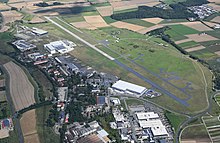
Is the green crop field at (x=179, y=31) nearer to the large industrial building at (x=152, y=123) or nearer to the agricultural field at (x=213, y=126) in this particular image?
the agricultural field at (x=213, y=126)

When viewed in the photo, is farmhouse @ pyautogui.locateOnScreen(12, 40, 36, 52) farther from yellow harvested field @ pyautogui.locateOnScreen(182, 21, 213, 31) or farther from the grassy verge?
yellow harvested field @ pyautogui.locateOnScreen(182, 21, 213, 31)

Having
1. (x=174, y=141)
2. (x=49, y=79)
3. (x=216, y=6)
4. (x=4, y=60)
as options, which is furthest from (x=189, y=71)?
(x=216, y=6)

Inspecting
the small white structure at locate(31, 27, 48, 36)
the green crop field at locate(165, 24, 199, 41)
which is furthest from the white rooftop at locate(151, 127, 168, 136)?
the small white structure at locate(31, 27, 48, 36)

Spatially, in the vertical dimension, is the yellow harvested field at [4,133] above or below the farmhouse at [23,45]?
below

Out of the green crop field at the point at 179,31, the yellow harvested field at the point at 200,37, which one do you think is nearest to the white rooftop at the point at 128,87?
the green crop field at the point at 179,31

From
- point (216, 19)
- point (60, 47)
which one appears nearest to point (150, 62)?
point (60, 47)

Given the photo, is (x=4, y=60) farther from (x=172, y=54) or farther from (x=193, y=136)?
(x=193, y=136)
